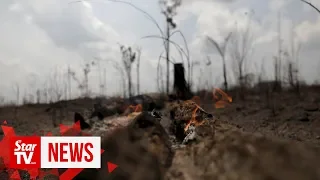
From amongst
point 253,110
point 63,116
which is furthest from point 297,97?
point 63,116

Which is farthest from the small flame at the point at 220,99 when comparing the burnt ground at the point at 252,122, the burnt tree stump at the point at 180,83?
the burnt tree stump at the point at 180,83

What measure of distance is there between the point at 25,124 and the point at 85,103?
193 inches

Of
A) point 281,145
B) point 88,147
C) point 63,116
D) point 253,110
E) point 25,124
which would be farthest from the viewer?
point 63,116

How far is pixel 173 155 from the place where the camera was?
3.67 m

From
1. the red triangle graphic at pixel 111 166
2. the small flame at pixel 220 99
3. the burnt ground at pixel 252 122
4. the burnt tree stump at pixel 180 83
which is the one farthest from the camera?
the small flame at pixel 220 99

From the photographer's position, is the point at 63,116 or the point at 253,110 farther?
the point at 63,116

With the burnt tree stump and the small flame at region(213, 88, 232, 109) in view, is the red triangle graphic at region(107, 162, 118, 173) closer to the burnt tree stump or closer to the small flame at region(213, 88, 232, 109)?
the burnt tree stump

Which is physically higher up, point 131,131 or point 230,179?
point 131,131

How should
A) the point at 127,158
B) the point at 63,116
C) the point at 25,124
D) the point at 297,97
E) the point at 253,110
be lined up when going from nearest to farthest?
the point at 127,158 → the point at 253,110 → the point at 297,97 → the point at 25,124 → the point at 63,116

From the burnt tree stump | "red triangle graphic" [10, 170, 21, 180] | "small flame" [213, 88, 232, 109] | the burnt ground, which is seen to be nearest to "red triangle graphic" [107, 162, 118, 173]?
the burnt ground

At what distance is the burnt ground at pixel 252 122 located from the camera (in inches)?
120

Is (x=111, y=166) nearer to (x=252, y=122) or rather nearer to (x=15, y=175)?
(x=15, y=175)

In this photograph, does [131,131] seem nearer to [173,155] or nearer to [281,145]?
[173,155]

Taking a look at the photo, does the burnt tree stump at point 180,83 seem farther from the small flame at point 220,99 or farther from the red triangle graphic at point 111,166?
the red triangle graphic at point 111,166
